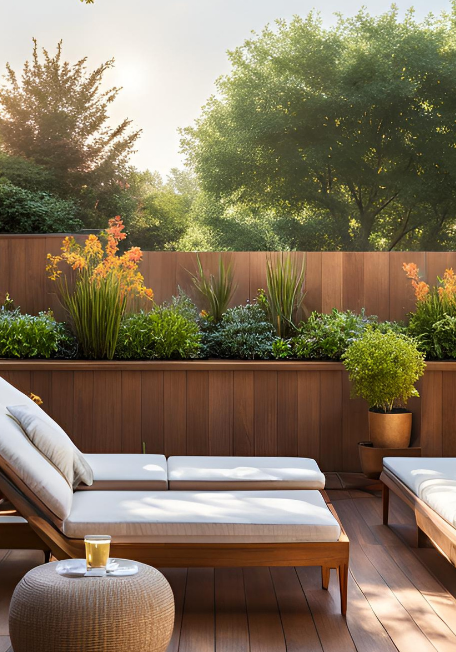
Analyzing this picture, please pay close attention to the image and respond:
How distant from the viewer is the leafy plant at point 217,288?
22.2 ft

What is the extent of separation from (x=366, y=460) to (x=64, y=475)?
272cm

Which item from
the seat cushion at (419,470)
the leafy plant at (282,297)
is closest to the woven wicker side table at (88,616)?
the seat cushion at (419,470)

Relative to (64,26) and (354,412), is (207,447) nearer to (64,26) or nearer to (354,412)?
(354,412)

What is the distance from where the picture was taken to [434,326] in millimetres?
5859

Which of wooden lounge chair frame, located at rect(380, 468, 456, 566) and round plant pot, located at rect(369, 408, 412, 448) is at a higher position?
round plant pot, located at rect(369, 408, 412, 448)

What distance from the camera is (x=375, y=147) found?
21.0 metres

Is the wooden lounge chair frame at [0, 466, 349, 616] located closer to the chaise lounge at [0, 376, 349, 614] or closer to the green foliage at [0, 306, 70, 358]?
the chaise lounge at [0, 376, 349, 614]

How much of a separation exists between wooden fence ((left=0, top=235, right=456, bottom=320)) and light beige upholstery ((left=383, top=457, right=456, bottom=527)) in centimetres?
288

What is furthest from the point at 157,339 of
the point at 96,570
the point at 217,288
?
the point at 96,570

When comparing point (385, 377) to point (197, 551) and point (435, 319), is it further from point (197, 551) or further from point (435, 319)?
point (197, 551)

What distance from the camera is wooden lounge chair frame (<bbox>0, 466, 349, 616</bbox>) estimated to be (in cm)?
295

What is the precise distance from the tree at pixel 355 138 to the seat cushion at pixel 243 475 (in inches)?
686

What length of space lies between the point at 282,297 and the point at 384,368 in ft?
5.17

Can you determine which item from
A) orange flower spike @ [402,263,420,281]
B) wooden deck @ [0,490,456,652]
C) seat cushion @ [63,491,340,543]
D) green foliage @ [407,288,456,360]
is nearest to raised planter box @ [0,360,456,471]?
green foliage @ [407,288,456,360]
